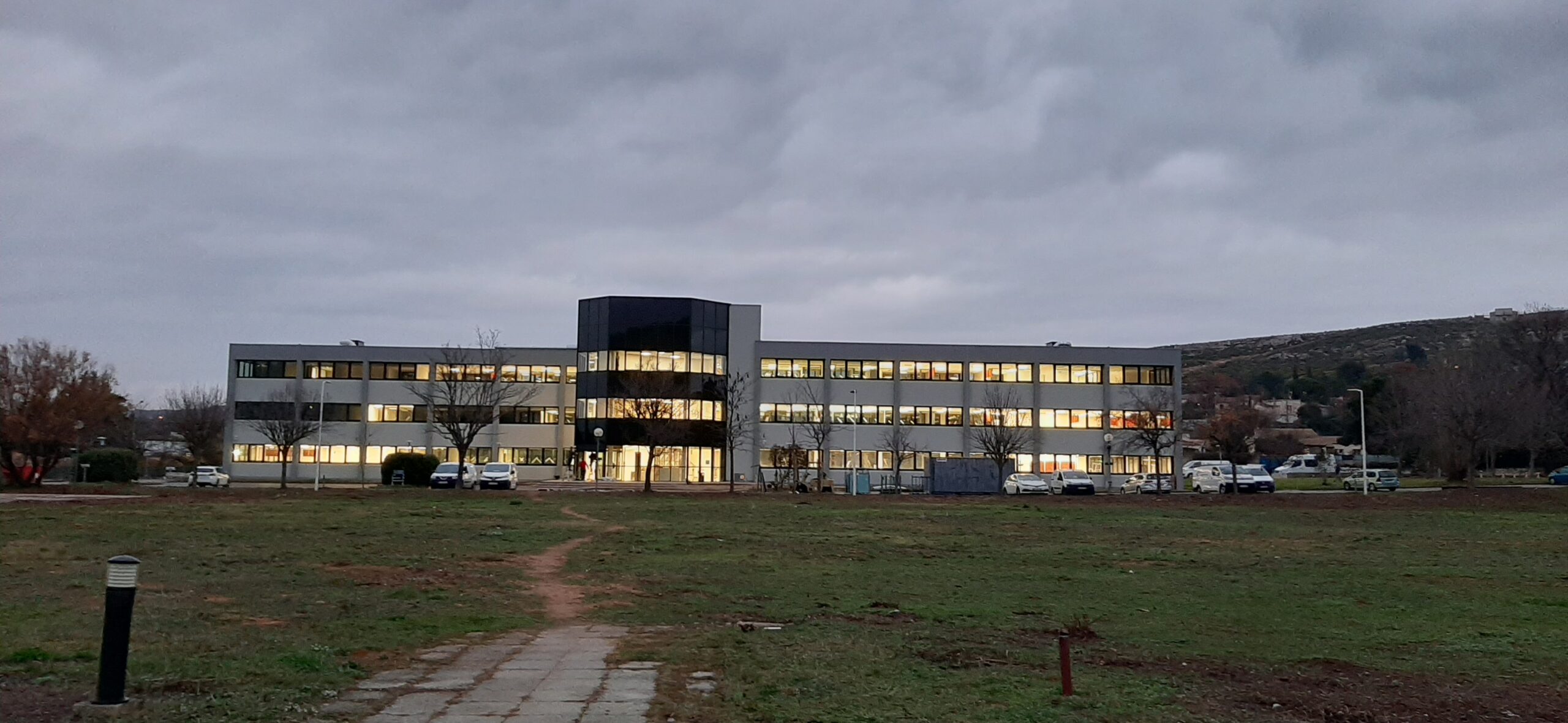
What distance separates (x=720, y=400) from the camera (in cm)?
8688

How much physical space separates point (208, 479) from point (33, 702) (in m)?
65.8

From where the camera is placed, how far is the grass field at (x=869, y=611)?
30.0ft

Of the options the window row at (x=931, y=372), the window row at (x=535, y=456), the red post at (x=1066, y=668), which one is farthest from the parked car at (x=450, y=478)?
the red post at (x=1066, y=668)

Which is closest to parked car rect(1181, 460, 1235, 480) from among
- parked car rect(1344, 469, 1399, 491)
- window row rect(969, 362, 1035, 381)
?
parked car rect(1344, 469, 1399, 491)

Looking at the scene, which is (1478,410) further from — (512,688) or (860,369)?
(512,688)

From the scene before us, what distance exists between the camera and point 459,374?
84062 mm

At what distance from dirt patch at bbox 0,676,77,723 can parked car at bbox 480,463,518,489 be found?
55715 mm

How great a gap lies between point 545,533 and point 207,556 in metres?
9.49

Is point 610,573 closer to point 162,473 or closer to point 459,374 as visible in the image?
point 459,374

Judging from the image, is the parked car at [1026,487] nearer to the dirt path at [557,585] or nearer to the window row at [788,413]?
the window row at [788,413]

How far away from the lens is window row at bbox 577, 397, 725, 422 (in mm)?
82188

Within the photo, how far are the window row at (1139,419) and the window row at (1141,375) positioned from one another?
2470 millimetres

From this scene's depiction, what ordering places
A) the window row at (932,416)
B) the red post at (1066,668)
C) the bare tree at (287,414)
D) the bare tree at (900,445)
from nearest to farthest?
the red post at (1066,668)
the bare tree at (287,414)
the bare tree at (900,445)
the window row at (932,416)


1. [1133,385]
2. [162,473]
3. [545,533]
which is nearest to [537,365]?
[162,473]
